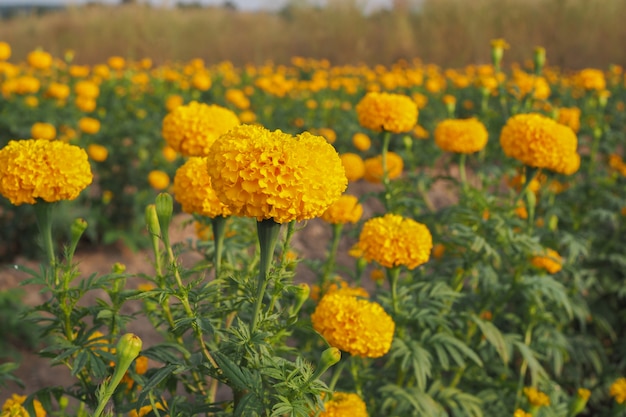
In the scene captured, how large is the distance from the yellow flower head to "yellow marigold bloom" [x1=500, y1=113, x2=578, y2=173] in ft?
2.27

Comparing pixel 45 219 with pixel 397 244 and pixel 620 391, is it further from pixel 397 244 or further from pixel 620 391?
pixel 620 391

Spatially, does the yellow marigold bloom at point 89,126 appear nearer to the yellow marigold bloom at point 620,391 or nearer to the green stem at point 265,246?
the green stem at point 265,246

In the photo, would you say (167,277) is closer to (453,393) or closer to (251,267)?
(251,267)

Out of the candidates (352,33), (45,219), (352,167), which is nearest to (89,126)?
(352,167)

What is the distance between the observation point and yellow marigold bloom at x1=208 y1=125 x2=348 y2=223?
105 centimetres

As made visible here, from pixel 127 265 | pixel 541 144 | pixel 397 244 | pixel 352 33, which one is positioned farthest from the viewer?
pixel 352 33

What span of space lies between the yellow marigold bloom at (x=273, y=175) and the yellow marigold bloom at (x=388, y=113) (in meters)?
1.25

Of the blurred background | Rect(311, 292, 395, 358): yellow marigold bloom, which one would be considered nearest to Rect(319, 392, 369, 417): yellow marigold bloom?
Rect(311, 292, 395, 358): yellow marigold bloom

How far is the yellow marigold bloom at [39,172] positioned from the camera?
1.45 meters

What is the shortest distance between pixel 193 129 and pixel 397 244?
2.42 ft

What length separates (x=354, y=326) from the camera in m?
1.50

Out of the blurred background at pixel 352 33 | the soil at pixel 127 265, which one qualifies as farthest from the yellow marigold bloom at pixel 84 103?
the blurred background at pixel 352 33

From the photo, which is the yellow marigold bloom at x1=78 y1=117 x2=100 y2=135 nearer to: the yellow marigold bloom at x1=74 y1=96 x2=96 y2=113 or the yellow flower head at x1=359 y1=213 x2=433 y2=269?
the yellow marigold bloom at x1=74 y1=96 x2=96 y2=113

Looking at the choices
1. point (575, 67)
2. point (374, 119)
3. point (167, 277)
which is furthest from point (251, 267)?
point (575, 67)
